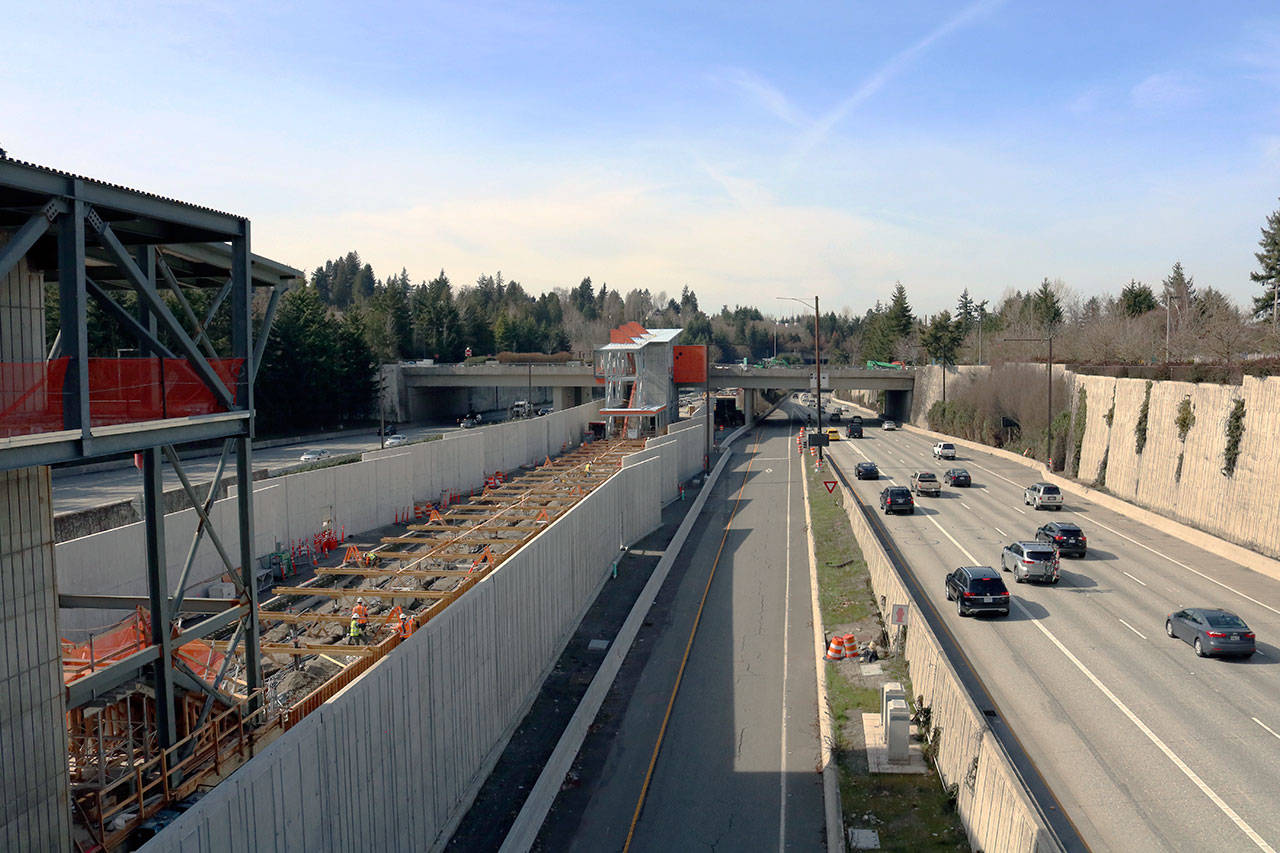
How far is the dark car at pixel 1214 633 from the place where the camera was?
20391 millimetres

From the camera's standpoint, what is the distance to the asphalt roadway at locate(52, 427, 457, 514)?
1556 inches

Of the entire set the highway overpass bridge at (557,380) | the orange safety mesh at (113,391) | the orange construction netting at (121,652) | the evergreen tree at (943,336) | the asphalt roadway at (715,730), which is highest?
the evergreen tree at (943,336)

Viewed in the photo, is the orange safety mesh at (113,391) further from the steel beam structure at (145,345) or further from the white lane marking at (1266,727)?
the white lane marking at (1266,727)

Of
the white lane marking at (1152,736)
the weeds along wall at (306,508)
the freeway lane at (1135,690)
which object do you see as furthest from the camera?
the weeds along wall at (306,508)

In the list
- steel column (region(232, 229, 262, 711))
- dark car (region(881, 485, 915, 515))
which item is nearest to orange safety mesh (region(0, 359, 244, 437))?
steel column (region(232, 229, 262, 711))

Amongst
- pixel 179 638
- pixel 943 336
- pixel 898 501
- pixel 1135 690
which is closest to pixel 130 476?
pixel 898 501

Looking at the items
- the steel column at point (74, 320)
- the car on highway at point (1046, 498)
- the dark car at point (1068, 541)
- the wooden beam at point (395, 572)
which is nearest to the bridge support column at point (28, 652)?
the steel column at point (74, 320)

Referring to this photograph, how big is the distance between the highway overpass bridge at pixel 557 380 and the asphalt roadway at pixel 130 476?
18678 millimetres

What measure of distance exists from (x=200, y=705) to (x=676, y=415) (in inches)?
2655

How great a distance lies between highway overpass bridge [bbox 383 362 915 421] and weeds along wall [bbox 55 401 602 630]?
109ft

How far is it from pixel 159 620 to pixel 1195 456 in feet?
129

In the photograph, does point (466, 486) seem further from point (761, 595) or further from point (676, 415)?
point (676, 415)

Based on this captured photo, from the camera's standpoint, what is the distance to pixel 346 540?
33.2m

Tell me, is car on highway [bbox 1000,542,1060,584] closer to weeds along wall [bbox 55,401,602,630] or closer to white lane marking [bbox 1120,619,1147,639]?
white lane marking [bbox 1120,619,1147,639]
